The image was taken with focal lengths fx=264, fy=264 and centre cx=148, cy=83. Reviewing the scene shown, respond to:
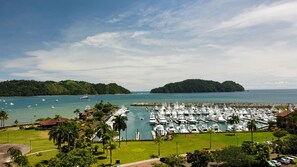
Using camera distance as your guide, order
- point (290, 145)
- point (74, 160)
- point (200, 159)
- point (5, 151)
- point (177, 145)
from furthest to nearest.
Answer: point (177, 145) → point (5, 151) → point (290, 145) → point (200, 159) → point (74, 160)

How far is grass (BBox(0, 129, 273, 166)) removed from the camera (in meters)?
56.3

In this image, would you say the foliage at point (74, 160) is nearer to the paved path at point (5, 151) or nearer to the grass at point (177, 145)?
the grass at point (177, 145)

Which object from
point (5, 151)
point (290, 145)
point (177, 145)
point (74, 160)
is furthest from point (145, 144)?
point (5, 151)

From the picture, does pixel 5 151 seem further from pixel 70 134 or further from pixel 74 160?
pixel 74 160

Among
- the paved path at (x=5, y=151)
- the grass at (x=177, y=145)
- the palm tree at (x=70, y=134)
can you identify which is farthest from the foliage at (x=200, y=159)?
the paved path at (x=5, y=151)

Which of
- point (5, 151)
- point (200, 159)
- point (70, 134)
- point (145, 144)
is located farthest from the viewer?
point (145, 144)

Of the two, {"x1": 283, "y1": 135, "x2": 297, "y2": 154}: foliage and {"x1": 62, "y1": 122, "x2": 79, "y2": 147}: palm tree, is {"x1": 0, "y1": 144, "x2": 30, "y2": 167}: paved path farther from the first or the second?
{"x1": 283, "y1": 135, "x2": 297, "y2": 154}: foliage

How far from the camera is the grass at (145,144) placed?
56.3 meters

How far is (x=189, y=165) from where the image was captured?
48562 mm

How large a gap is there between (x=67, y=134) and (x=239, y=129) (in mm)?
59469

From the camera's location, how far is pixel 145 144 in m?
66.7

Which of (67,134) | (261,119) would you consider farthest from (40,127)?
(261,119)

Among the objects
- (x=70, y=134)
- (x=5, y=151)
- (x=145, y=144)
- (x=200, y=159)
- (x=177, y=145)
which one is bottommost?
(x=5, y=151)

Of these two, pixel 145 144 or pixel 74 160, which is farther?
pixel 145 144
